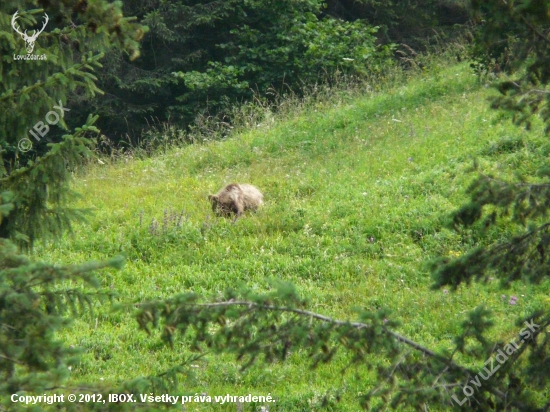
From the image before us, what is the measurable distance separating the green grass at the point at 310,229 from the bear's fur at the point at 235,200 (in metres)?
0.18

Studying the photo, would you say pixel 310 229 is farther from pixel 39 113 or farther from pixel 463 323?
pixel 463 323

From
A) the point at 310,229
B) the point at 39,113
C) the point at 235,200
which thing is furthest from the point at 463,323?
the point at 235,200

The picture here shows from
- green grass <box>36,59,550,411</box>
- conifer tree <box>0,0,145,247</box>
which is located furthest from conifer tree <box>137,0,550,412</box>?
conifer tree <box>0,0,145,247</box>

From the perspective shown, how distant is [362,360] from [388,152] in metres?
8.95

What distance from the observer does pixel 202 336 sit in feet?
12.7

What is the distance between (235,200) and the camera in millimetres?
10930

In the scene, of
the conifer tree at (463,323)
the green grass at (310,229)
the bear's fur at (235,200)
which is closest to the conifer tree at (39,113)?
the green grass at (310,229)

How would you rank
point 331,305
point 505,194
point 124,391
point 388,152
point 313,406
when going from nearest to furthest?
1. point 124,391
2. point 505,194
3. point 313,406
4. point 331,305
5. point 388,152

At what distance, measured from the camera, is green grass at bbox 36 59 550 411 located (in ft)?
24.2

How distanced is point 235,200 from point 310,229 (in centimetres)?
131

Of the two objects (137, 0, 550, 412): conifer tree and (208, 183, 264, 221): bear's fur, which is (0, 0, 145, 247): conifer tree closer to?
(137, 0, 550, 412): conifer tree

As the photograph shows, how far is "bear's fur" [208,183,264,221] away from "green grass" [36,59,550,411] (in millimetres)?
181

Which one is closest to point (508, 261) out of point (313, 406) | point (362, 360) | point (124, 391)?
point (362, 360)

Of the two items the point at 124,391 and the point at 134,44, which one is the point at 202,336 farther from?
the point at 134,44
